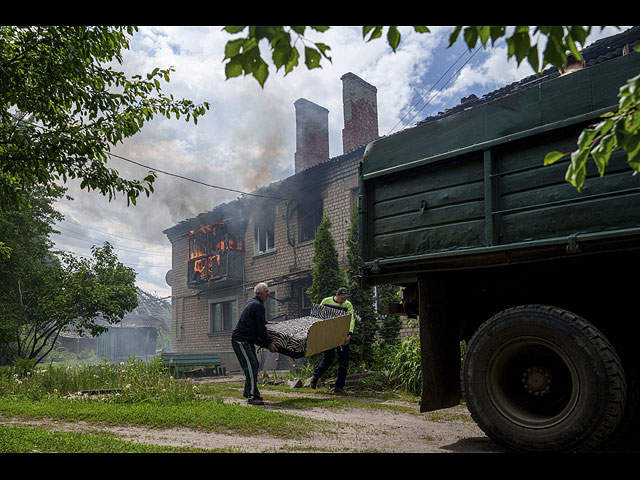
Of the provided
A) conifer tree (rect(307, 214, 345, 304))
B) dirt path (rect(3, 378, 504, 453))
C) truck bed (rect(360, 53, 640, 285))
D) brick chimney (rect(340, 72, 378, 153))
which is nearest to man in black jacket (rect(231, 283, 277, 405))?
dirt path (rect(3, 378, 504, 453))

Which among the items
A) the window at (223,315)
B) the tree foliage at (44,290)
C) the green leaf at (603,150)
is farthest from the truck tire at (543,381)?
the window at (223,315)

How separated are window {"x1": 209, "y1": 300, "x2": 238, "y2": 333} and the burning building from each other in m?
0.05

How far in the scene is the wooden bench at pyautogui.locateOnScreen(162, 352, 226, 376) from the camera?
1634cm

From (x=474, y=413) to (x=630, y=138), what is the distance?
8.59 ft

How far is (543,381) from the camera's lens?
3867 mm

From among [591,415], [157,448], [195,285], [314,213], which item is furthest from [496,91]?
[195,285]

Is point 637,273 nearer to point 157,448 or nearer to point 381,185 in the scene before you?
point 381,185

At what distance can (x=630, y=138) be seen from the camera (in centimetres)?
200

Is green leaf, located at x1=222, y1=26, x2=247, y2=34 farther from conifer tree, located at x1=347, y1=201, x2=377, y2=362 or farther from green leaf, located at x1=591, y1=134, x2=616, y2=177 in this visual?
conifer tree, located at x1=347, y1=201, x2=377, y2=362

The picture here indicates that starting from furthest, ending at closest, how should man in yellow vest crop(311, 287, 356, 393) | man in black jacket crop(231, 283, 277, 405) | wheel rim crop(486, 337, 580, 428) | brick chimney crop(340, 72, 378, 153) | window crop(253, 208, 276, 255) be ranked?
window crop(253, 208, 276, 255)
brick chimney crop(340, 72, 378, 153)
man in yellow vest crop(311, 287, 356, 393)
man in black jacket crop(231, 283, 277, 405)
wheel rim crop(486, 337, 580, 428)

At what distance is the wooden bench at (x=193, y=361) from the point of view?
16344mm

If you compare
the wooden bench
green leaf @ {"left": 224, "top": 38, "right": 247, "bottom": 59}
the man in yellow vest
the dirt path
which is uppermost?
green leaf @ {"left": 224, "top": 38, "right": 247, "bottom": 59}

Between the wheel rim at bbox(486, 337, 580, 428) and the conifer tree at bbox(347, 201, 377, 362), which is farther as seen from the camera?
the conifer tree at bbox(347, 201, 377, 362)

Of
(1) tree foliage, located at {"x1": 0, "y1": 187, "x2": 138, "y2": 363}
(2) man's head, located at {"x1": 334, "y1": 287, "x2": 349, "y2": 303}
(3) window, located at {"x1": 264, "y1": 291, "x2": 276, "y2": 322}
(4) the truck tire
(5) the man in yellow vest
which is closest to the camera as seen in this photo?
(4) the truck tire
